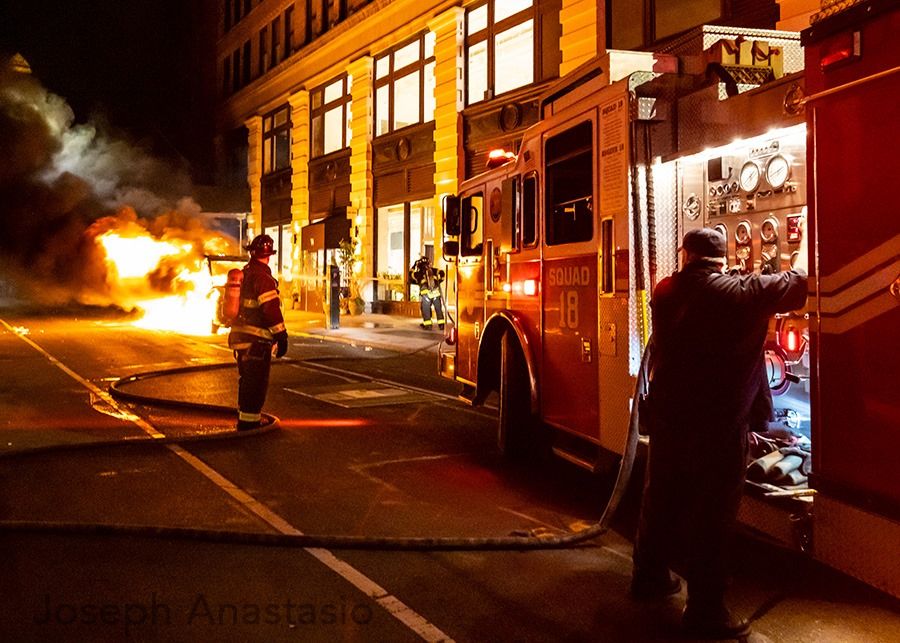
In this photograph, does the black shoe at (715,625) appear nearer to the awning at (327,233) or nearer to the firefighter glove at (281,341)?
the firefighter glove at (281,341)

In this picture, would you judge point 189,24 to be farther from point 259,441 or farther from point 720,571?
point 720,571

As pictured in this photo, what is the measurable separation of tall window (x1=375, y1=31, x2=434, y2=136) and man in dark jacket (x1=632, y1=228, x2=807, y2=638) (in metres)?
20.6

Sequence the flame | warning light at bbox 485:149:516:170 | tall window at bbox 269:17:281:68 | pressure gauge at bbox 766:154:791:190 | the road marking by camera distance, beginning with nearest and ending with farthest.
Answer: pressure gauge at bbox 766:154:791:190
warning light at bbox 485:149:516:170
the road marking
the flame
tall window at bbox 269:17:281:68

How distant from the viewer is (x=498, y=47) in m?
20.9

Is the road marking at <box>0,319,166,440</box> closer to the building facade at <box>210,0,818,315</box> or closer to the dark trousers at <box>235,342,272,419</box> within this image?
the dark trousers at <box>235,342,272,419</box>

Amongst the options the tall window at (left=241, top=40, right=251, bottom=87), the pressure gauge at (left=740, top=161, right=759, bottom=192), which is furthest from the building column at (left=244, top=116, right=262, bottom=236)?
the pressure gauge at (left=740, top=161, right=759, bottom=192)

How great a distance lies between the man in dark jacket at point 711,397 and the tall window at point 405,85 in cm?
2063

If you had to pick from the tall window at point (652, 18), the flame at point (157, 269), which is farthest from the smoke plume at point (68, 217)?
the tall window at point (652, 18)

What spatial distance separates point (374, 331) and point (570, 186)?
594 inches

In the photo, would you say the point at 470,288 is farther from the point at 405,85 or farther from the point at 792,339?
the point at 405,85

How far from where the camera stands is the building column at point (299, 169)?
31.3 metres

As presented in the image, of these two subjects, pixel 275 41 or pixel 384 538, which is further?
pixel 275 41

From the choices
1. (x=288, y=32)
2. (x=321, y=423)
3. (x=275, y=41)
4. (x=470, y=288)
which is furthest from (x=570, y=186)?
(x=275, y=41)

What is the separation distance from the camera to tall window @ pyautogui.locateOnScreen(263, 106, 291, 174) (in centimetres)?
3369
